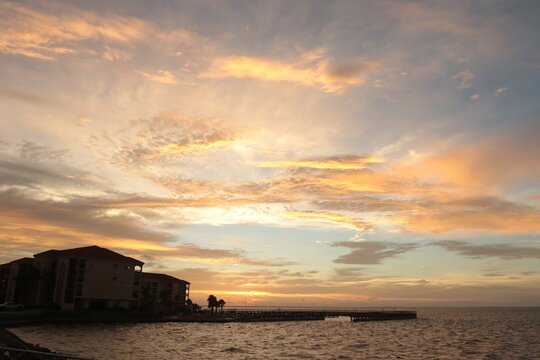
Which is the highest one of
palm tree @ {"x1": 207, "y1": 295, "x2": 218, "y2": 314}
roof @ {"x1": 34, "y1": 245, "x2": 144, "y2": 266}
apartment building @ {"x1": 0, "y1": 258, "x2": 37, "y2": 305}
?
roof @ {"x1": 34, "y1": 245, "x2": 144, "y2": 266}

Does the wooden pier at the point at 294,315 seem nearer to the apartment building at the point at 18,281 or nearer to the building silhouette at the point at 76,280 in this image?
the building silhouette at the point at 76,280

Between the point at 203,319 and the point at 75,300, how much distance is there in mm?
34434

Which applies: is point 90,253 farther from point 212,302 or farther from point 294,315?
point 294,315

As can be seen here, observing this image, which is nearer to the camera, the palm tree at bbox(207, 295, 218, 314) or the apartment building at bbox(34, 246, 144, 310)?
the apartment building at bbox(34, 246, 144, 310)

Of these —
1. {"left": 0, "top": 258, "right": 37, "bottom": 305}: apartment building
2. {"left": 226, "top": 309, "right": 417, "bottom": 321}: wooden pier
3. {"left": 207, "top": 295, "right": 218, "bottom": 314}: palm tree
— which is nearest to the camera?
{"left": 0, "top": 258, "right": 37, "bottom": 305}: apartment building

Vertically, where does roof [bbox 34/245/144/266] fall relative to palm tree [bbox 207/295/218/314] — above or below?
above

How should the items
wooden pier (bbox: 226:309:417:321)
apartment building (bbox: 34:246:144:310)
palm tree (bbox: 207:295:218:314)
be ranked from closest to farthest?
apartment building (bbox: 34:246:144:310)
palm tree (bbox: 207:295:218:314)
wooden pier (bbox: 226:309:417:321)

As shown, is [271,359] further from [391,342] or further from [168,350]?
[391,342]

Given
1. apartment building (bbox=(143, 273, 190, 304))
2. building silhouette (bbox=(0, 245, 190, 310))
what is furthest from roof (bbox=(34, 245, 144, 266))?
apartment building (bbox=(143, 273, 190, 304))

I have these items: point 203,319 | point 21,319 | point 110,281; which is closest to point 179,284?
point 203,319

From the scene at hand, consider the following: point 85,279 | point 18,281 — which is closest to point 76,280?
point 85,279

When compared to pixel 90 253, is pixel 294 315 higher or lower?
lower

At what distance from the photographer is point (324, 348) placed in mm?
63594

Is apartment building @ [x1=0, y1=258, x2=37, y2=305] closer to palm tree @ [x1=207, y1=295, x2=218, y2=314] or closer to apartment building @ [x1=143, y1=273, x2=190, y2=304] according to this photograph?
apartment building @ [x1=143, y1=273, x2=190, y2=304]
